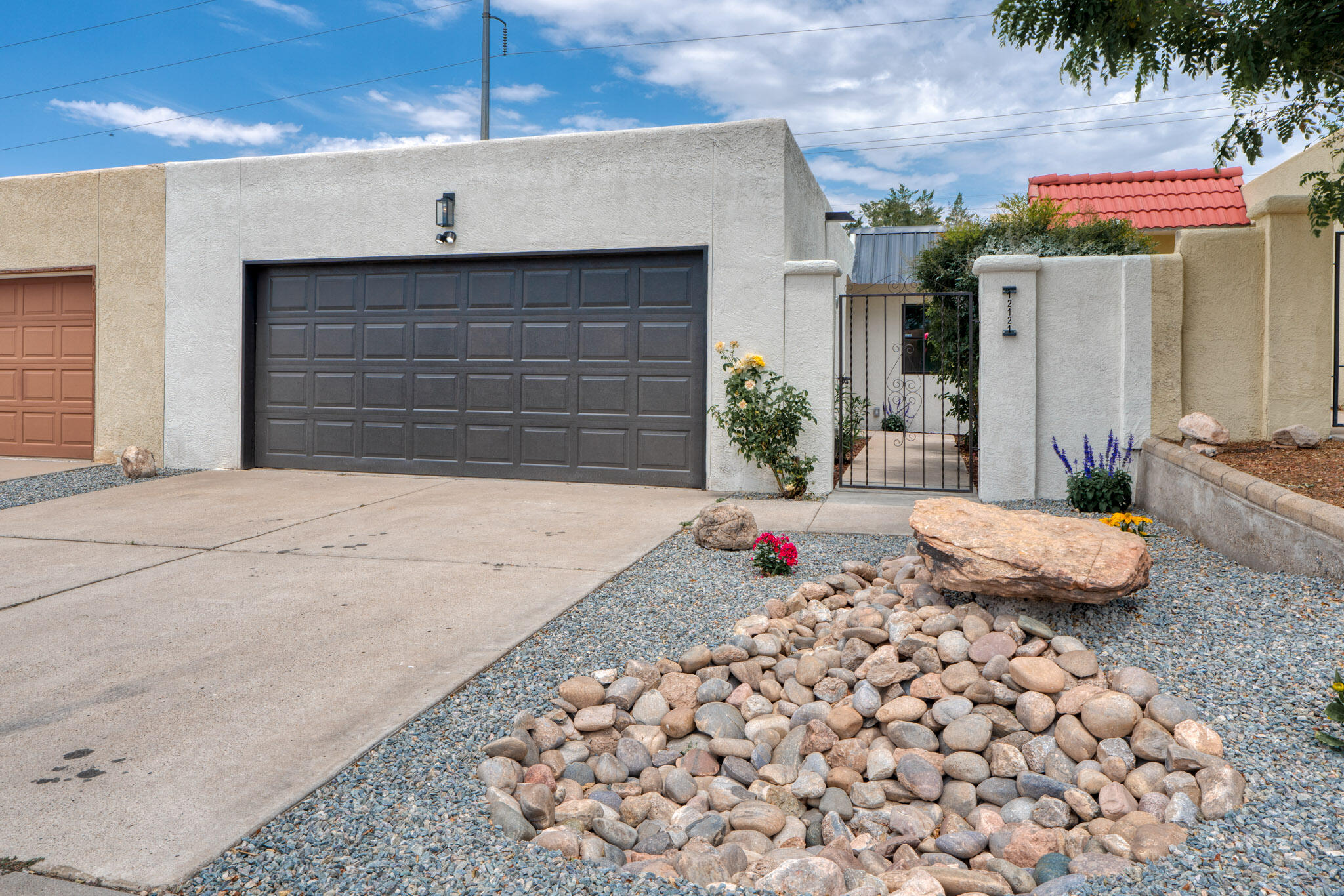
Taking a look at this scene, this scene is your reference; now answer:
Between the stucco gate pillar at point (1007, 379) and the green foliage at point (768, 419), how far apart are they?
4.87 ft

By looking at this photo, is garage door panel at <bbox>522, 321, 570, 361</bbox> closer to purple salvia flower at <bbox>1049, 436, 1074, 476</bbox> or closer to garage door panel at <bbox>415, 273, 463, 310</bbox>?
garage door panel at <bbox>415, 273, 463, 310</bbox>

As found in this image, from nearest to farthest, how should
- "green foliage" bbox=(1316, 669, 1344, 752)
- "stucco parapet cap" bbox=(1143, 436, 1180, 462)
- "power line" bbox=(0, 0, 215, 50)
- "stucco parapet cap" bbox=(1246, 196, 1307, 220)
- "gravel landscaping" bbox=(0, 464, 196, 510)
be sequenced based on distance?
"green foliage" bbox=(1316, 669, 1344, 752) → "stucco parapet cap" bbox=(1143, 436, 1180, 462) → "stucco parapet cap" bbox=(1246, 196, 1307, 220) → "gravel landscaping" bbox=(0, 464, 196, 510) → "power line" bbox=(0, 0, 215, 50)

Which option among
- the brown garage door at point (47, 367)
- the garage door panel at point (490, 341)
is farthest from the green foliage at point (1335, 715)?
the brown garage door at point (47, 367)

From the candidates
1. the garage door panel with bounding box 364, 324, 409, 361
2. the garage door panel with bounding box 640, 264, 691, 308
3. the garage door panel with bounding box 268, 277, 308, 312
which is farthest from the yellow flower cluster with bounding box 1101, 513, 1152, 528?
the garage door panel with bounding box 268, 277, 308, 312

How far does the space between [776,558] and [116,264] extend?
8.84 meters

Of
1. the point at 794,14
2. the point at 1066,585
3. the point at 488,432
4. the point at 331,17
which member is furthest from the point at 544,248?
the point at 331,17

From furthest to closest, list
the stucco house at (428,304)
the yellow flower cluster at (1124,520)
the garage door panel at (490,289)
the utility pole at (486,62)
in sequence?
1. the utility pole at (486,62)
2. the garage door panel at (490,289)
3. the stucco house at (428,304)
4. the yellow flower cluster at (1124,520)

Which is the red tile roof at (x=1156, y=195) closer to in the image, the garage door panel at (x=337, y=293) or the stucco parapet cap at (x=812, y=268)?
the stucco parapet cap at (x=812, y=268)

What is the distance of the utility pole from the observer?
16.7m

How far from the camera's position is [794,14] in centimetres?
1867

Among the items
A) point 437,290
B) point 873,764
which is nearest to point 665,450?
point 437,290

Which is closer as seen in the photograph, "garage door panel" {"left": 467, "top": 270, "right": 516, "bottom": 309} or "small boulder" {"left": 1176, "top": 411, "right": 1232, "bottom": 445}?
"small boulder" {"left": 1176, "top": 411, "right": 1232, "bottom": 445}

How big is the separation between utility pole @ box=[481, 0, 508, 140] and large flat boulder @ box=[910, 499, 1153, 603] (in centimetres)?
1503

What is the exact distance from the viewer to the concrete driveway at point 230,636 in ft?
7.47
